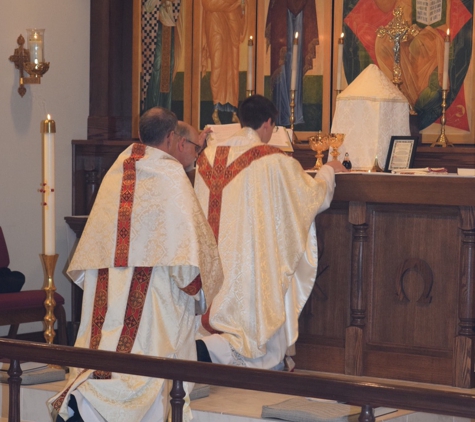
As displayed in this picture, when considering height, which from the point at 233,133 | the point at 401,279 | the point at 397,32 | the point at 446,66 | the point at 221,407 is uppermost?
the point at 397,32

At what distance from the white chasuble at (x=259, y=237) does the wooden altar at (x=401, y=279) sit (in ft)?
1.00

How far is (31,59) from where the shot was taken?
7.66m

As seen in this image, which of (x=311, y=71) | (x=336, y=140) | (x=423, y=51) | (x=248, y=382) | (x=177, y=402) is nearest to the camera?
(x=248, y=382)

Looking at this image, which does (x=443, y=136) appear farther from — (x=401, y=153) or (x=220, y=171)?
(x=220, y=171)

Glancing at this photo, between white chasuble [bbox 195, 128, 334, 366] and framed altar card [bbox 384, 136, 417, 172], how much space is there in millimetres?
721

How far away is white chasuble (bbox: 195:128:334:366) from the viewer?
585 cm

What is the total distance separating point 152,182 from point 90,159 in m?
3.89

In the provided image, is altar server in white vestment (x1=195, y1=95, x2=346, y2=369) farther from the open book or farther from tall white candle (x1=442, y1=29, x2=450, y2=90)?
tall white candle (x1=442, y1=29, x2=450, y2=90)

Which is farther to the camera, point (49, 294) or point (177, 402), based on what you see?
point (49, 294)

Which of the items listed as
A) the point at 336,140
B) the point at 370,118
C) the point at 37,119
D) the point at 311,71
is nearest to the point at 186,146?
the point at 336,140

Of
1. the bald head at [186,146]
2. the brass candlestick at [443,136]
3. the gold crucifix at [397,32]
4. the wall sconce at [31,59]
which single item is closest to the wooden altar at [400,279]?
the bald head at [186,146]

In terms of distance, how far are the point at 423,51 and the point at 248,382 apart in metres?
5.52

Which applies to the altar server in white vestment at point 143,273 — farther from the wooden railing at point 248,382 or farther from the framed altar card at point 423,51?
the framed altar card at point 423,51

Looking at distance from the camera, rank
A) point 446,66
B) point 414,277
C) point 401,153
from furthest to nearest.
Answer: point 446,66 → point 401,153 → point 414,277
